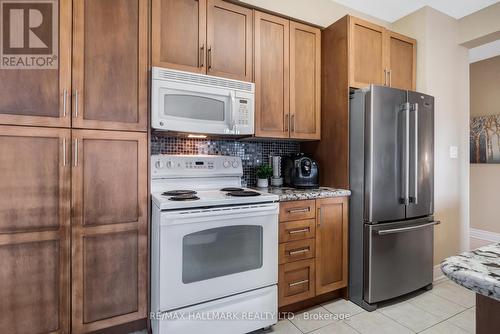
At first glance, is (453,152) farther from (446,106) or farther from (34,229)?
(34,229)

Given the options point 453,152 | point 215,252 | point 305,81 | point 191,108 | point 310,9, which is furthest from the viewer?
point 453,152

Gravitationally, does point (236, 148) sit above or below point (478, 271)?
above

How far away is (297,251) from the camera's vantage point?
200 centimetres

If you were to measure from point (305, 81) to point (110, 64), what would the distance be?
1.57 meters

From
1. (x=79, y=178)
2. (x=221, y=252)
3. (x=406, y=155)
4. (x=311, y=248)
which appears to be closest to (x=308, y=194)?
(x=311, y=248)

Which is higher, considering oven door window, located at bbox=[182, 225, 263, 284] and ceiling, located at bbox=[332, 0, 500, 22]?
ceiling, located at bbox=[332, 0, 500, 22]

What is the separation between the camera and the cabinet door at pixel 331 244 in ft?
6.89

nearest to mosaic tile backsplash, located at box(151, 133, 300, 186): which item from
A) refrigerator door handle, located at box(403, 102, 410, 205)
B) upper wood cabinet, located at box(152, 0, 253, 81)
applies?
upper wood cabinet, located at box(152, 0, 253, 81)

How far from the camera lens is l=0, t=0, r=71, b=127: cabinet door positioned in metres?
1.39

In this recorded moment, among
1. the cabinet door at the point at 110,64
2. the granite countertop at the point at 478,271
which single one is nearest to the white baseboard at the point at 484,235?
the granite countertop at the point at 478,271

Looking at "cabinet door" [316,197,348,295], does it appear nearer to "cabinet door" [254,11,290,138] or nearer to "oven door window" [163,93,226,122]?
"cabinet door" [254,11,290,138]

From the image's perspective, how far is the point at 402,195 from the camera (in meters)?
2.19

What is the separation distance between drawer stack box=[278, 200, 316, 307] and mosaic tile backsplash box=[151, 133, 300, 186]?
640 millimetres

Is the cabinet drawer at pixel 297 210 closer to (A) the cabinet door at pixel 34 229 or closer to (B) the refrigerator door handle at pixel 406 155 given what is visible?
(B) the refrigerator door handle at pixel 406 155
